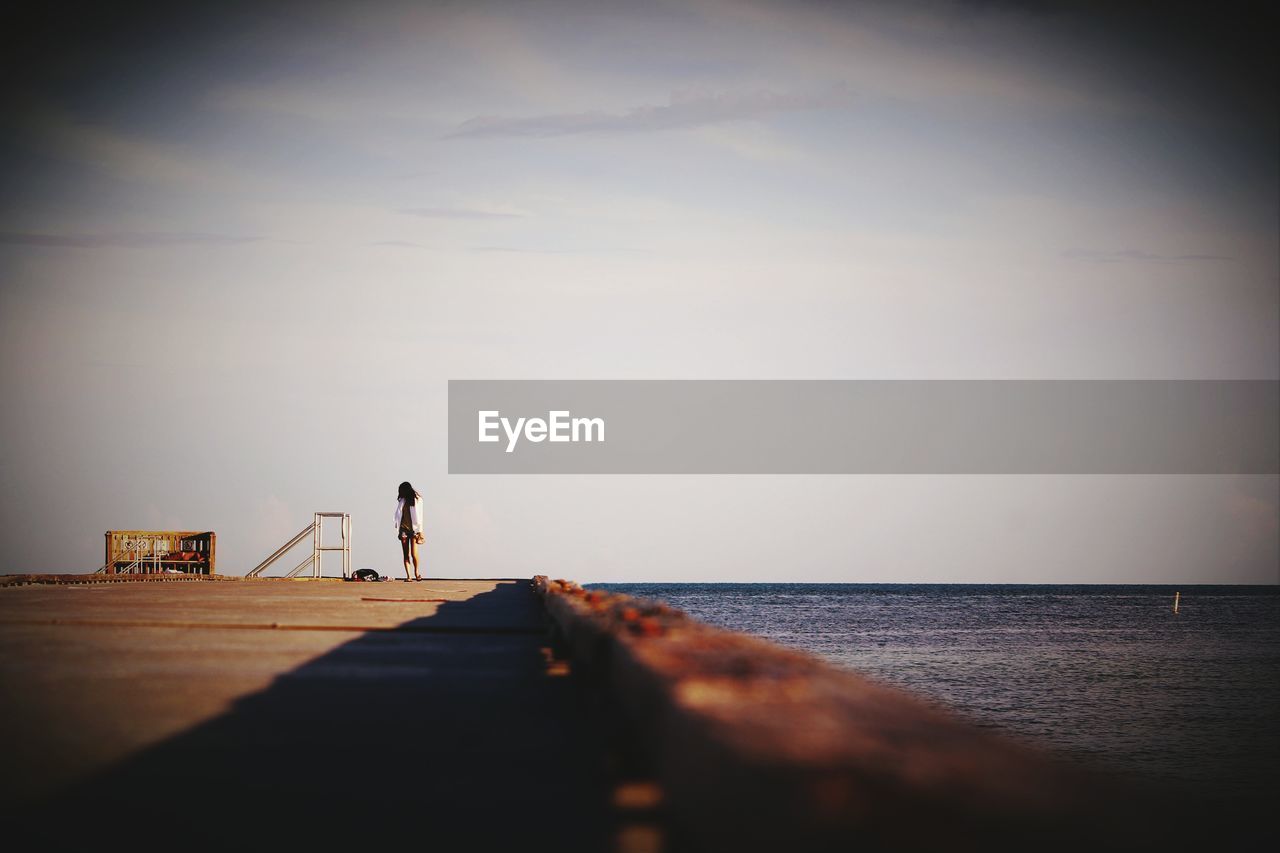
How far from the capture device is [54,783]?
3.94m

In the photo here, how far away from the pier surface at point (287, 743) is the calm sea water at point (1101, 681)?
45.8ft

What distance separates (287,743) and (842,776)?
3.69 m

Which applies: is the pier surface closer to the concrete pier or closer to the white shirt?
the concrete pier

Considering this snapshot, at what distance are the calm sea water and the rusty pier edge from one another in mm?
18817

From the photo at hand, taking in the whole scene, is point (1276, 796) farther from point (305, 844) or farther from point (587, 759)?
point (305, 844)

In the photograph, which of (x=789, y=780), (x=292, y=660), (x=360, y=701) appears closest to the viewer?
(x=789, y=780)

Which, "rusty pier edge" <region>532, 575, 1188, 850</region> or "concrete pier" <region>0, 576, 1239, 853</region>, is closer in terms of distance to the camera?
"rusty pier edge" <region>532, 575, 1188, 850</region>

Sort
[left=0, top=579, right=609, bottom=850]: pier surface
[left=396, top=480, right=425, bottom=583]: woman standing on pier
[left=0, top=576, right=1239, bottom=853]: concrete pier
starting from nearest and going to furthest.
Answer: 1. [left=0, top=576, right=1239, bottom=853]: concrete pier
2. [left=0, top=579, right=609, bottom=850]: pier surface
3. [left=396, top=480, right=425, bottom=583]: woman standing on pier

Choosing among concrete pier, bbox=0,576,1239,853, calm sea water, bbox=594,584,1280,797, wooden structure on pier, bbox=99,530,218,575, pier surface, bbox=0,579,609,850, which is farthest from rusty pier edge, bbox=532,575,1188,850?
wooden structure on pier, bbox=99,530,218,575

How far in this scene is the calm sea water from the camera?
1097 inches

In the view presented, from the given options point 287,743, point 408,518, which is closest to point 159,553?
point 408,518

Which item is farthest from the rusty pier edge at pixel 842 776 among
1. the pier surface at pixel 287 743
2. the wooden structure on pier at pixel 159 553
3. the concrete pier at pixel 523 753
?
the wooden structure on pier at pixel 159 553

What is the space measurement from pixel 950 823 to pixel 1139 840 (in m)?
0.26

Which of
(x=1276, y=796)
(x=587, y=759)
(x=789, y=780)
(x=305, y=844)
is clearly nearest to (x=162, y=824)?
(x=305, y=844)
